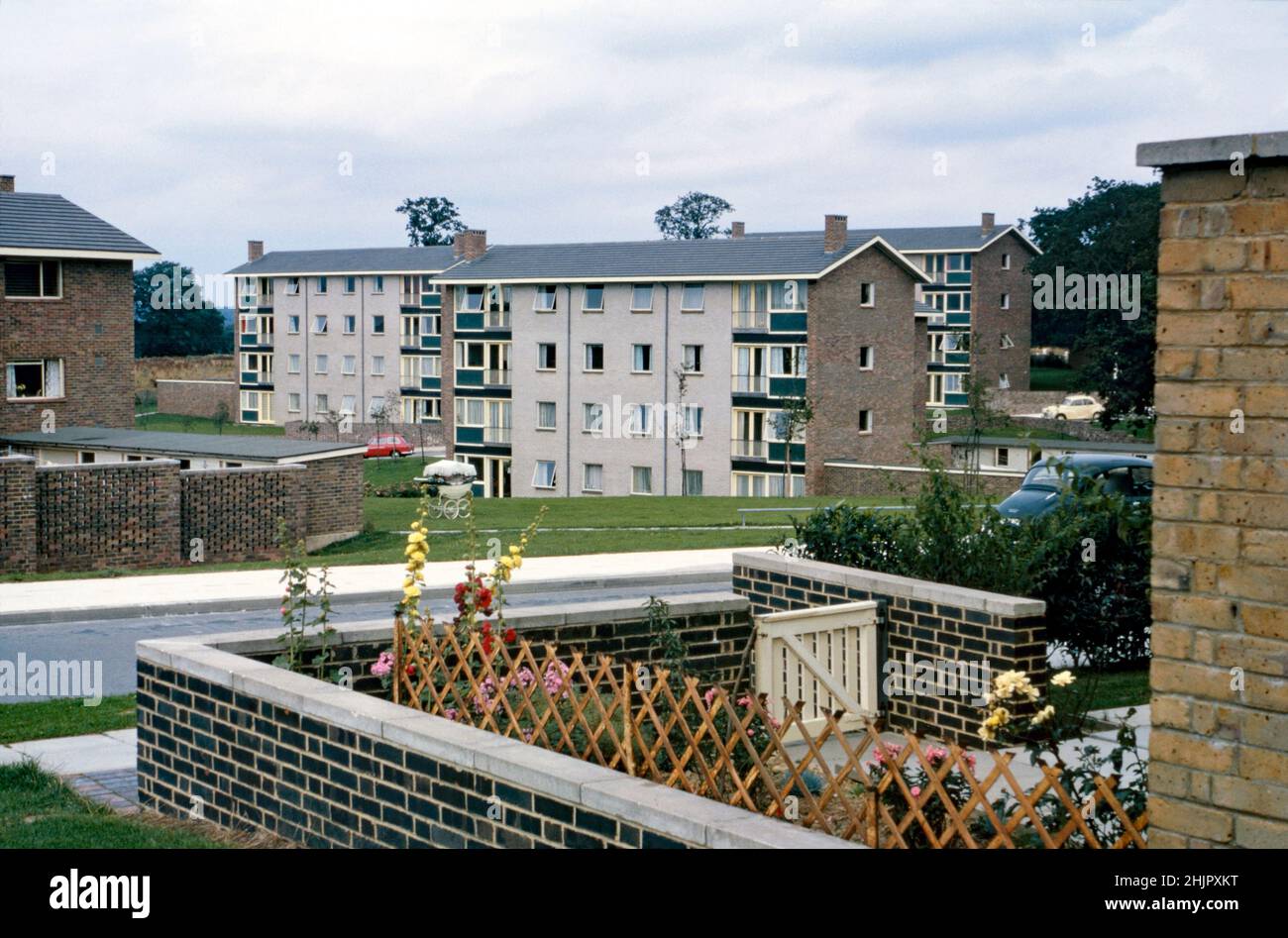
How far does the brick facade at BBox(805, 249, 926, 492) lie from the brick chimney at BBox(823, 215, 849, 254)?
2.95 ft

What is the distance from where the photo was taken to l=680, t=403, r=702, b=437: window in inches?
2456

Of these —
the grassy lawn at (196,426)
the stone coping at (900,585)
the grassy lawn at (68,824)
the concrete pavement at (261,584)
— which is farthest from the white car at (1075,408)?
the grassy lawn at (68,824)

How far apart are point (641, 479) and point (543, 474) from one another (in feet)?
18.3

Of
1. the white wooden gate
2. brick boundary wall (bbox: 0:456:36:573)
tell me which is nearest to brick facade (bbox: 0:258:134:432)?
brick boundary wall (bbox: 0:456:36:573)

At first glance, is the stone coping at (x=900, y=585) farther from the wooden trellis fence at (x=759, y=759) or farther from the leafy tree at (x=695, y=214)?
the leafy tree at (x=695, y=214)

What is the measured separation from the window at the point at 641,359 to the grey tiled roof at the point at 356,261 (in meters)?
24.7

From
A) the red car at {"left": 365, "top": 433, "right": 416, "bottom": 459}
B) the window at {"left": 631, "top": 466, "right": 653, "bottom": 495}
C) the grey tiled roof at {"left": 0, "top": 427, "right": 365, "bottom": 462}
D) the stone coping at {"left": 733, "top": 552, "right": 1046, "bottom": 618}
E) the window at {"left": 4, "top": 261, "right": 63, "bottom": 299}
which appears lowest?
the window at {"left": 631, "top": 466, "right": 653, "bottom": 495}

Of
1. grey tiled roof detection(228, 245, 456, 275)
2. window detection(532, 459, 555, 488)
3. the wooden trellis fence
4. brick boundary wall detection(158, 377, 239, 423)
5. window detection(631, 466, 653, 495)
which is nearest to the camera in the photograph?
the wooden trellis fence

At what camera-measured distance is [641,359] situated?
6316cm

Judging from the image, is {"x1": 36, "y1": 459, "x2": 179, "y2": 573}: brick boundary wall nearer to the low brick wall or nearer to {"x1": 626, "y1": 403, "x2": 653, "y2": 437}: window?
the low brick wall

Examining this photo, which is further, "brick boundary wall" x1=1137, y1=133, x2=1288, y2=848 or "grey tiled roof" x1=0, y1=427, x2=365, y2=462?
"grey tiled roof" x1=0, y1=427, x2=365, y2=462

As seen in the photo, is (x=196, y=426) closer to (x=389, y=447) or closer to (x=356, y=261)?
(x=356, y=261)
